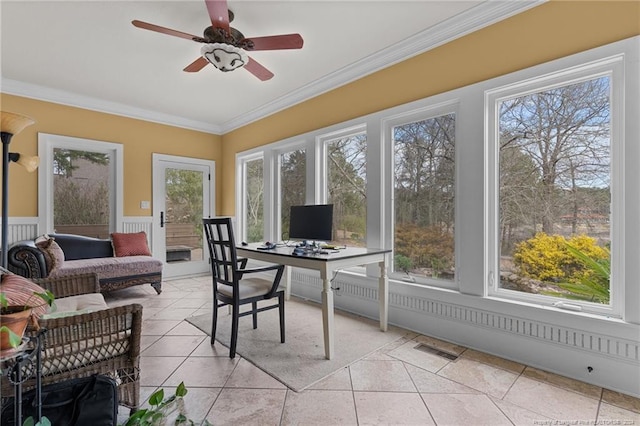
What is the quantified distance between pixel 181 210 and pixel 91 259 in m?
1.55

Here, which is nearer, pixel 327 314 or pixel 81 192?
pixel 327 314

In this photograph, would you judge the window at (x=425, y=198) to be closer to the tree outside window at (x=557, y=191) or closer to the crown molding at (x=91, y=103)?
the tree outside window at (x=557, y=191)

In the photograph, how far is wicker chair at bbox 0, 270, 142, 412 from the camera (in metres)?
1.37

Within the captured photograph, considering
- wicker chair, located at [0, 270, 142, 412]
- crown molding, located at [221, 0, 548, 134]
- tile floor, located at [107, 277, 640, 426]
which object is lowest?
tile floor, located at [107, 277, 640, 426]

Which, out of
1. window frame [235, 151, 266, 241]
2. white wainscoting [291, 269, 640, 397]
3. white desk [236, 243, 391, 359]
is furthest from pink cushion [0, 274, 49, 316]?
window frame [235, 151, 266, 241]

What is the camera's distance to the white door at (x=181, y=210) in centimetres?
499

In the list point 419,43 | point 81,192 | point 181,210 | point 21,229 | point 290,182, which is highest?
point 419,43

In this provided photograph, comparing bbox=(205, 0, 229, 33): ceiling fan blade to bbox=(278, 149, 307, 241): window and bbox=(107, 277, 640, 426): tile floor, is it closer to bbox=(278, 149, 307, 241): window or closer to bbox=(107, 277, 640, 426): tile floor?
bbox=(278, 149, 307, 241): window

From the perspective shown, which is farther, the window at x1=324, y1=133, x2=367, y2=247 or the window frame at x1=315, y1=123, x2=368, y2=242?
the window frame at x1=315, y1=123, x2=368, y2=242

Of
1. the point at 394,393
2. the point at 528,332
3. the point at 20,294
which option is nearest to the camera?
the point at 20,294

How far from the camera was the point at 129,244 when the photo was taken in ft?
14.0

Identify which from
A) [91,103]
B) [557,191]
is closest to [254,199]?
[91,103]

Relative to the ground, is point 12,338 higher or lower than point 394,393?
higher

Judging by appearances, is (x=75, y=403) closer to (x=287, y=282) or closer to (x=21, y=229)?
(x=287, y=282)
